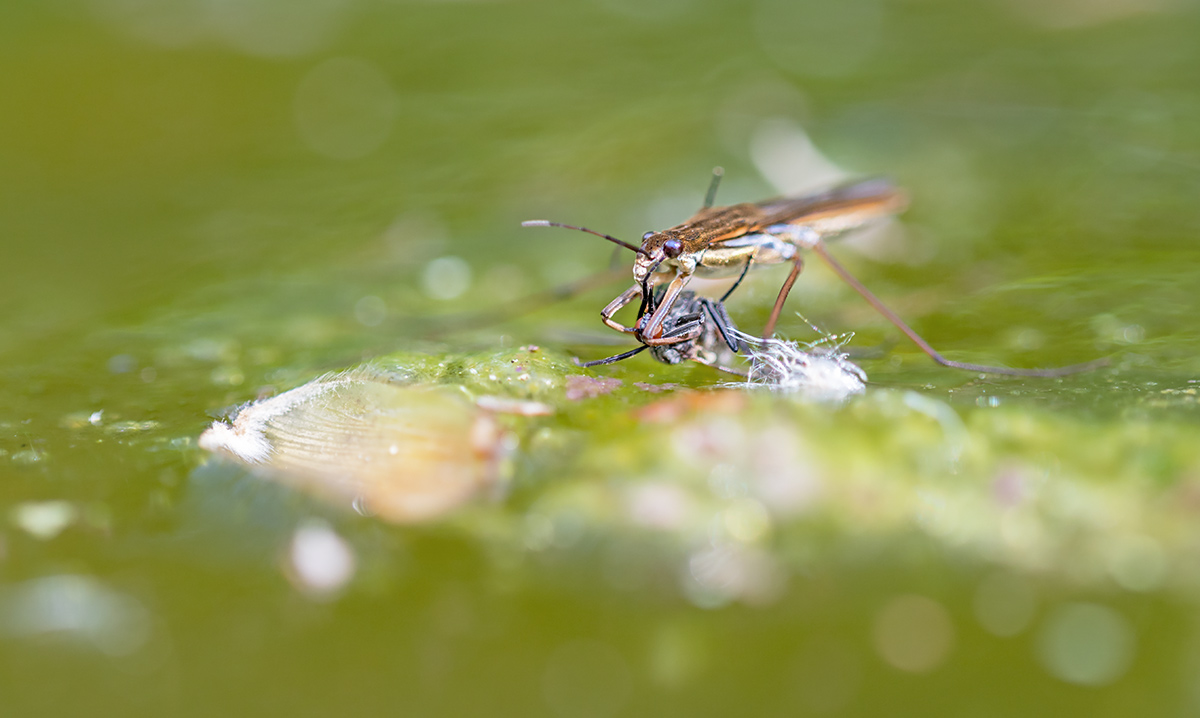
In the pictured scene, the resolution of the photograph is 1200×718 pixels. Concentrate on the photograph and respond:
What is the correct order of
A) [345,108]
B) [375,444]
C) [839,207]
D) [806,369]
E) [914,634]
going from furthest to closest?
[345,108]
[839,207]
[806,369]
[375,444]
[914,634]

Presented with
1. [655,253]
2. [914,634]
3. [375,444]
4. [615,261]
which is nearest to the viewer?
[914,634]

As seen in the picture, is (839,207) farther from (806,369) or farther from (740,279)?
(806,369)

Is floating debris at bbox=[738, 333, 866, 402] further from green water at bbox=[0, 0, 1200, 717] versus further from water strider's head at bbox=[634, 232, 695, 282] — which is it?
water strider's head at bbox=[634, 232, 695, 282]

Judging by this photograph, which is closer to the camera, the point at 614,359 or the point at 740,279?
the point at 614,359

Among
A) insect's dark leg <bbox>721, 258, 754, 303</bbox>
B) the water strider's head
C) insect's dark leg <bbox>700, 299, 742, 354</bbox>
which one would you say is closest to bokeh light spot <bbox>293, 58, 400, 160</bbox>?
insect's dark leg <bbox>721, 258, 754, 303</bbox>

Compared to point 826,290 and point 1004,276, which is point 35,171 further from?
point 1004,276

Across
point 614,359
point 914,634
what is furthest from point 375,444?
point 914,634
